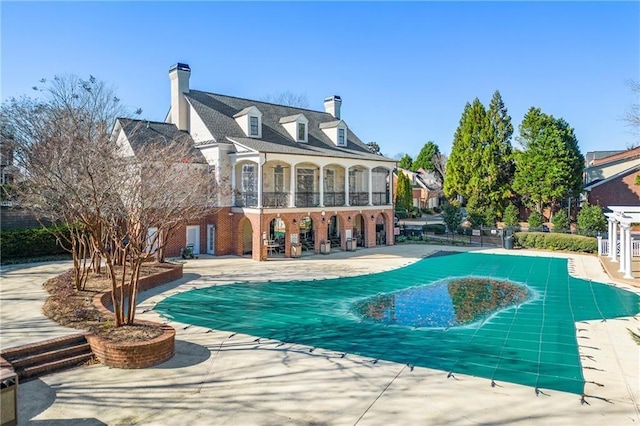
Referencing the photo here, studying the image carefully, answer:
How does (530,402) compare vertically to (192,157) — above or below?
below

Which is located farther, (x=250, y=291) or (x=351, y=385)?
(x=250, y=291)

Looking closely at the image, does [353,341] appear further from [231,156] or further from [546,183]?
[546,183]

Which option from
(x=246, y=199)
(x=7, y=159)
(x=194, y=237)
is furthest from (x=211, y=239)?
(x=7, y=159)

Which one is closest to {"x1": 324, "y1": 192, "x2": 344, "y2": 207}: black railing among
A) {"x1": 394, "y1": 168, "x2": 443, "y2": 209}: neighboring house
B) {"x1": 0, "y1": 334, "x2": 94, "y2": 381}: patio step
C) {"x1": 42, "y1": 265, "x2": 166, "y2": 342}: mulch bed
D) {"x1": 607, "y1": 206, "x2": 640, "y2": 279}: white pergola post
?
{"x1": 42, "y1": 265, "x2": 166, "y2": 342}: mulch bed

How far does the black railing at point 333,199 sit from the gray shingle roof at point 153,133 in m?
7.89

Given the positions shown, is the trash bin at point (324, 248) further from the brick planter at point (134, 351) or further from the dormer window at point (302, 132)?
the brick planter at point (134, 351)

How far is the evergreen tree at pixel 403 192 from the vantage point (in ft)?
166

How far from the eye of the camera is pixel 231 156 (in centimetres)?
2425

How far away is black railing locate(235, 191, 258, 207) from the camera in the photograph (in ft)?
79.6

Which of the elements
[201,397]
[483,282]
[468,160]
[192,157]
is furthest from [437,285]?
[468,160]

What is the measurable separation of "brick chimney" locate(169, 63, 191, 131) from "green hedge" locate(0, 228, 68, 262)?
9.34 metres

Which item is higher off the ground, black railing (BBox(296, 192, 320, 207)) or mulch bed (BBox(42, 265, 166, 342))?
black railing (BBox(296, 192, 320, 207))

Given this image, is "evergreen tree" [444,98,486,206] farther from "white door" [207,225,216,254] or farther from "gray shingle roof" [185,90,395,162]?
"white door" [207,225,216,254]

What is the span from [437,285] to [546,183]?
23028 mm
